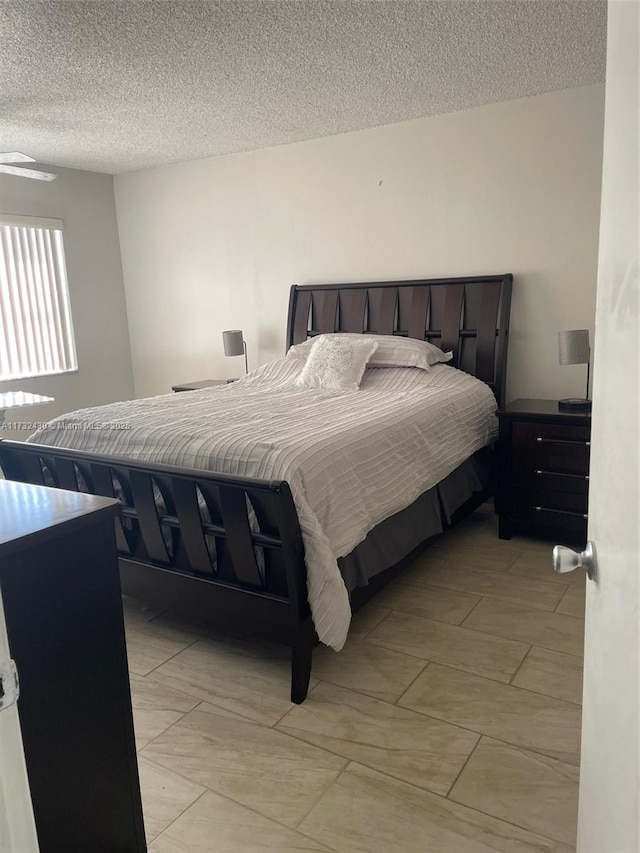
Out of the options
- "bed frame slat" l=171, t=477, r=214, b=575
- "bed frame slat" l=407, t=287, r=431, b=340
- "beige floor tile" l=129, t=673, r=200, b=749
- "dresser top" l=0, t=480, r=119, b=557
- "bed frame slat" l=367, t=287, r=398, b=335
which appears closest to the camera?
"dresser top" l=0, t=480, r=119, b=557

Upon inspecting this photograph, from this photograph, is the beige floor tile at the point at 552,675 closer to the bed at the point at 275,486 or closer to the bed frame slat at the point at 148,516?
the bed at the point at 275,486

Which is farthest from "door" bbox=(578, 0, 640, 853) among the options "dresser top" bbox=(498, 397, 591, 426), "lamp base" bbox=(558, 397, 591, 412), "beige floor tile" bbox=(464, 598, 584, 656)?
"lamp base" bbox=(558, 397, 591, 412)

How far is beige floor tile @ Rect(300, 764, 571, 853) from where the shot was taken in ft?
5.15

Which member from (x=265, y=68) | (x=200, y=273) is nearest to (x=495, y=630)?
(x=265, y=68)

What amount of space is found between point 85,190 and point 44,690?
508cm

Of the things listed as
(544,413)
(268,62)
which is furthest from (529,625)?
(268,62)

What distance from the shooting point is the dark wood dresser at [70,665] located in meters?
1.15

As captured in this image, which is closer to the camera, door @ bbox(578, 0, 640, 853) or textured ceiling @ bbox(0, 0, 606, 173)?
door @ bbox(578, 0, 640, 853)

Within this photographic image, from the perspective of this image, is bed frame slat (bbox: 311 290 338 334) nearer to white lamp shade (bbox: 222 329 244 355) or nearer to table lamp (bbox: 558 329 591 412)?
white lamp shade (bbox: 222 329 244 355)

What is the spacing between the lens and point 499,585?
2979mm

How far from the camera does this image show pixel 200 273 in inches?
209

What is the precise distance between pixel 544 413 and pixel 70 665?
2703 mm

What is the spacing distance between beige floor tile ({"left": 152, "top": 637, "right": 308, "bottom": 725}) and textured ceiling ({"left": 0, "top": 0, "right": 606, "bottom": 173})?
2540 millimetres

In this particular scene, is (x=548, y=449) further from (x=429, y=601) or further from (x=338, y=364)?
(x=338, y=364)
